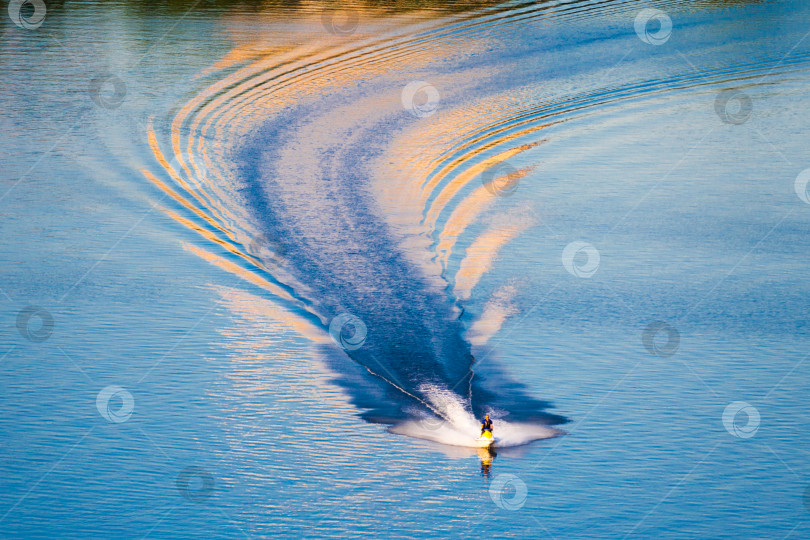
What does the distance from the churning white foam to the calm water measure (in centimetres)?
4

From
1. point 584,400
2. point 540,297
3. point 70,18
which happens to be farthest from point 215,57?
point 584,400

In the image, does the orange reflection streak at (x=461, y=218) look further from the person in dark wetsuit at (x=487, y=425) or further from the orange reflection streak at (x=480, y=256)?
the person in dark wetsuit at (x=487, y=425)

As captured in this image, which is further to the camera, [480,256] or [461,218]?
[461,218]

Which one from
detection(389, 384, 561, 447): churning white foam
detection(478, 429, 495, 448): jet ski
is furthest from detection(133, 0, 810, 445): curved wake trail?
detection(478, 429, 495, 448): jet ski

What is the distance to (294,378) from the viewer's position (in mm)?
12172

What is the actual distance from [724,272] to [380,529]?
297 inches

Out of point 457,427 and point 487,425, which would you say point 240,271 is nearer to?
point 457,427

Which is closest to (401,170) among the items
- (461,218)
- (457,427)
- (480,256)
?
(461,218)

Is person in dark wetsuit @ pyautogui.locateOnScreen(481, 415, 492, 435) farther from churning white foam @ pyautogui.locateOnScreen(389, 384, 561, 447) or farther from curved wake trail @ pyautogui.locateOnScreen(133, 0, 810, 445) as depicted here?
curved wake trail @ pyautogui.locateOnScreen(133, 0, 810, 445)

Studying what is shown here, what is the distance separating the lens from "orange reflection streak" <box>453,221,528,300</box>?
1419cm

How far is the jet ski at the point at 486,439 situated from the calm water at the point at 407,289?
0.56ft

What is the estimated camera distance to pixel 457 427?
433 inches

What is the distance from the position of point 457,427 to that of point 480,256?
461cm

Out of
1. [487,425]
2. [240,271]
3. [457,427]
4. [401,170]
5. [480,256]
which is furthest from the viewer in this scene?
[401,170]
